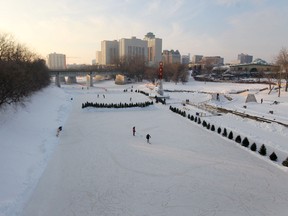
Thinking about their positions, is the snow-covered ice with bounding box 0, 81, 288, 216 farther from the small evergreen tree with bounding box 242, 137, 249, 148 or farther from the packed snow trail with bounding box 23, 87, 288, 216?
the small evergreen tree with bounding box 242, 137, 249, 148

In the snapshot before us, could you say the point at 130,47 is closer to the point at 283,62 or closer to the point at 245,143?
the point at 283,62

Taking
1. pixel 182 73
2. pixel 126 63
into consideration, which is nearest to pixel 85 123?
pixel 182 73

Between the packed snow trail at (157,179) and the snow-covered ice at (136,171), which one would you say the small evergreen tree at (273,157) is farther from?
the packed snow trail at (157,179)

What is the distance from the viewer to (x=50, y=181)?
15812 mm

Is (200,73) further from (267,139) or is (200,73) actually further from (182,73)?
(267,139)

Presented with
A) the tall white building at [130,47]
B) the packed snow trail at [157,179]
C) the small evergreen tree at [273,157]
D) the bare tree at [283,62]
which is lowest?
the packed snow trail at [157,179]

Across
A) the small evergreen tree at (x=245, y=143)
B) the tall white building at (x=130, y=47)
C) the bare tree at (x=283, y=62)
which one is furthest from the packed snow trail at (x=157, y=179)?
the tall white building at (x=130, y=47)

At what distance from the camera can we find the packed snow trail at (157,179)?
12.9 meters

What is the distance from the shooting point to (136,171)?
17.1 meters

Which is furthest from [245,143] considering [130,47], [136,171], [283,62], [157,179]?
[130,47]

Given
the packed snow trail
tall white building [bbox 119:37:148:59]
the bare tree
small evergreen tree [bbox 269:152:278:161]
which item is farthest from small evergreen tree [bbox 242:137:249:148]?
tall white building [bbox 119:37:148:59]

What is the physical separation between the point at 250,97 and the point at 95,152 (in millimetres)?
38105

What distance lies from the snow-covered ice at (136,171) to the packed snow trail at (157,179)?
5 cm

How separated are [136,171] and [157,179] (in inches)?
67.4
